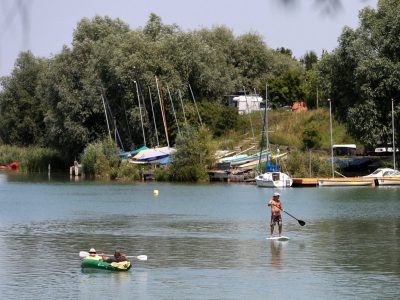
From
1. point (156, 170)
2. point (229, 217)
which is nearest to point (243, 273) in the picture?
point (229, 217)

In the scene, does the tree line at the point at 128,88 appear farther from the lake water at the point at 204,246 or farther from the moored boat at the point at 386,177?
the lake water at the point at 204,246

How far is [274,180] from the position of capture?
7788 centimetres

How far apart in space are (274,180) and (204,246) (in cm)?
4159

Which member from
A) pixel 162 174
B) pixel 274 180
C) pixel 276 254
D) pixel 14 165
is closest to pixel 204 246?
pixel 276 254

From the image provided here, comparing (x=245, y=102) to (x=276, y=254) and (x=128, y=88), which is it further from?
(x=276, y=254)

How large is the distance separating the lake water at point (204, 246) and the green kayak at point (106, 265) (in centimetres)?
27

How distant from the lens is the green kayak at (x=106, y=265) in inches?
1163

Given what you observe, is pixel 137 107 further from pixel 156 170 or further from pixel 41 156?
pixel 41 156

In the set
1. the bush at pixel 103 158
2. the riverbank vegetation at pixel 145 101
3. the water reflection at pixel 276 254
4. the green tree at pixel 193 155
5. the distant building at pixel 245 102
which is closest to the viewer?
the water reflection at pixel 276 254

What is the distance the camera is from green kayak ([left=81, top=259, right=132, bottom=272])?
96.9 feet

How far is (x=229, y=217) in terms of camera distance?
51.7 meters

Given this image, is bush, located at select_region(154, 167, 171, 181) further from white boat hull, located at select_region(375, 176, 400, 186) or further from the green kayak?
the green kayak

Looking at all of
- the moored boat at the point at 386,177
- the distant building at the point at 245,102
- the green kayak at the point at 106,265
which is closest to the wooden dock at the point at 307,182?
the moored boat at the point at 386,177

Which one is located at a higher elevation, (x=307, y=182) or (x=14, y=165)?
(x=14, y=165)
